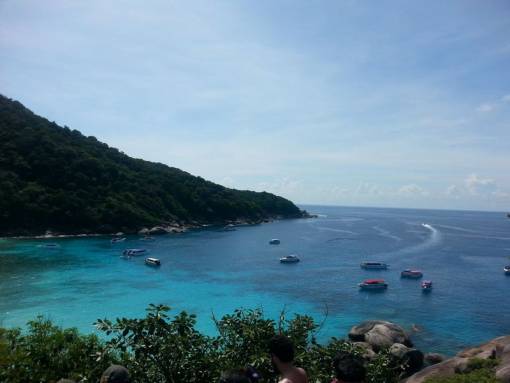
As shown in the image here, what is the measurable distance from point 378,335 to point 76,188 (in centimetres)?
7602

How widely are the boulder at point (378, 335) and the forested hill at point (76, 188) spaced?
67.1 meters

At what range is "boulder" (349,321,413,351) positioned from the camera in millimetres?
26234

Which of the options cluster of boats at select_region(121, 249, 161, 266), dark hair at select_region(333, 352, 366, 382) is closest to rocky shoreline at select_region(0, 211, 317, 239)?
cluster of boats at select_region(121, 249, 161, 266)

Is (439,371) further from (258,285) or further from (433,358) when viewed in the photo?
(258,285)

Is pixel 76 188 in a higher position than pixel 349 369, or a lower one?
higher

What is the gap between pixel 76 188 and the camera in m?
84.6

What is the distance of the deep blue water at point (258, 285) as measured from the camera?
A: 33.2m

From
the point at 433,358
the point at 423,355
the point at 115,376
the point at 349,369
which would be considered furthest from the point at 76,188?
the point at 349,369

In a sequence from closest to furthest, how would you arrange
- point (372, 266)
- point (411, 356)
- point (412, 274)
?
point (411, 356)
point (412, 274)
point (372, 266)

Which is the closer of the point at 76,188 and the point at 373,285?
the point at 373,285

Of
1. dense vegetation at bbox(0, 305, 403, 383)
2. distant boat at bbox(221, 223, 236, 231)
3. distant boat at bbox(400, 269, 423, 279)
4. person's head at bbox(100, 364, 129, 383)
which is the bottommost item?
distant boat at bbox(400, 269, 423, 279)

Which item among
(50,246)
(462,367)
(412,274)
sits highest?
(462,367)

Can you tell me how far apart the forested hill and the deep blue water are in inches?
299

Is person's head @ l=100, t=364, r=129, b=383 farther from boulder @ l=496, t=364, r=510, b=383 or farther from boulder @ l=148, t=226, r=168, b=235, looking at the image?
boulder @ l=148, t=226, r=168, b=235
